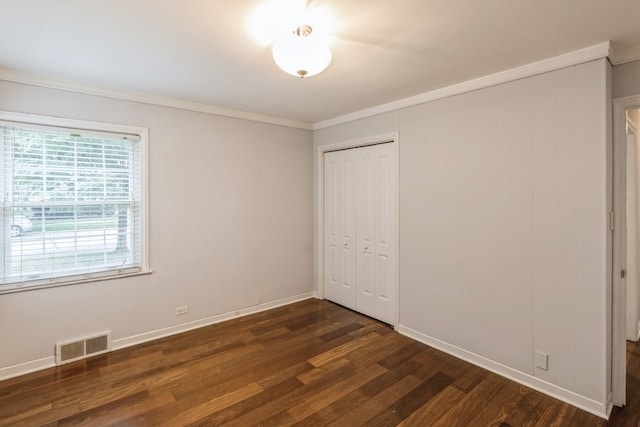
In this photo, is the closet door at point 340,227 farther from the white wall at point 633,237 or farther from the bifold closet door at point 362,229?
the white wall at point 633,237

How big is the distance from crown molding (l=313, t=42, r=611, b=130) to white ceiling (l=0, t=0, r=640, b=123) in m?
0.06

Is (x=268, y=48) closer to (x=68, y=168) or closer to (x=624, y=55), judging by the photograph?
(x=68, y=168)

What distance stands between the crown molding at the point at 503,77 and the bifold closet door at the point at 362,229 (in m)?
0.42

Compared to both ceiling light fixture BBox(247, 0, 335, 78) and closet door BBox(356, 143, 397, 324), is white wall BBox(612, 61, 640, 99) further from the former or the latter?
ceiling light fixture BBox(247, 0, 335, 78)

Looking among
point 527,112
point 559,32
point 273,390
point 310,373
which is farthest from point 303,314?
point 559,32

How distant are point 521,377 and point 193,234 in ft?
10.9

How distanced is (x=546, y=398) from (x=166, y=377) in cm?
290

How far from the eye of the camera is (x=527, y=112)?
2463 mm

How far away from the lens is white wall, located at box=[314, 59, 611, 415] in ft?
7.16

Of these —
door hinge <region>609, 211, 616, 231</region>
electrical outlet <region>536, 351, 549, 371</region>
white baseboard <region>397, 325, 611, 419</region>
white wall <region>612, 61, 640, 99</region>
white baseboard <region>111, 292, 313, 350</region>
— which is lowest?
white baseboard <region>397, 325, 611, 419</region>

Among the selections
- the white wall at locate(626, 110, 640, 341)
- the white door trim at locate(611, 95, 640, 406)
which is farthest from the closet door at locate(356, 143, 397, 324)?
the white wall at locate(626, 110, 640, 341)

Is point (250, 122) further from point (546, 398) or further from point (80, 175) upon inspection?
point (546, 398)

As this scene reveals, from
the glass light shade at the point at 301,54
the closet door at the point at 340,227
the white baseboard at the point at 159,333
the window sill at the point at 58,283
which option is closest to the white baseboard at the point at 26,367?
the white baseboard at the point at 159,333

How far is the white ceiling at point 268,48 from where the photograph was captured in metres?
1.75
